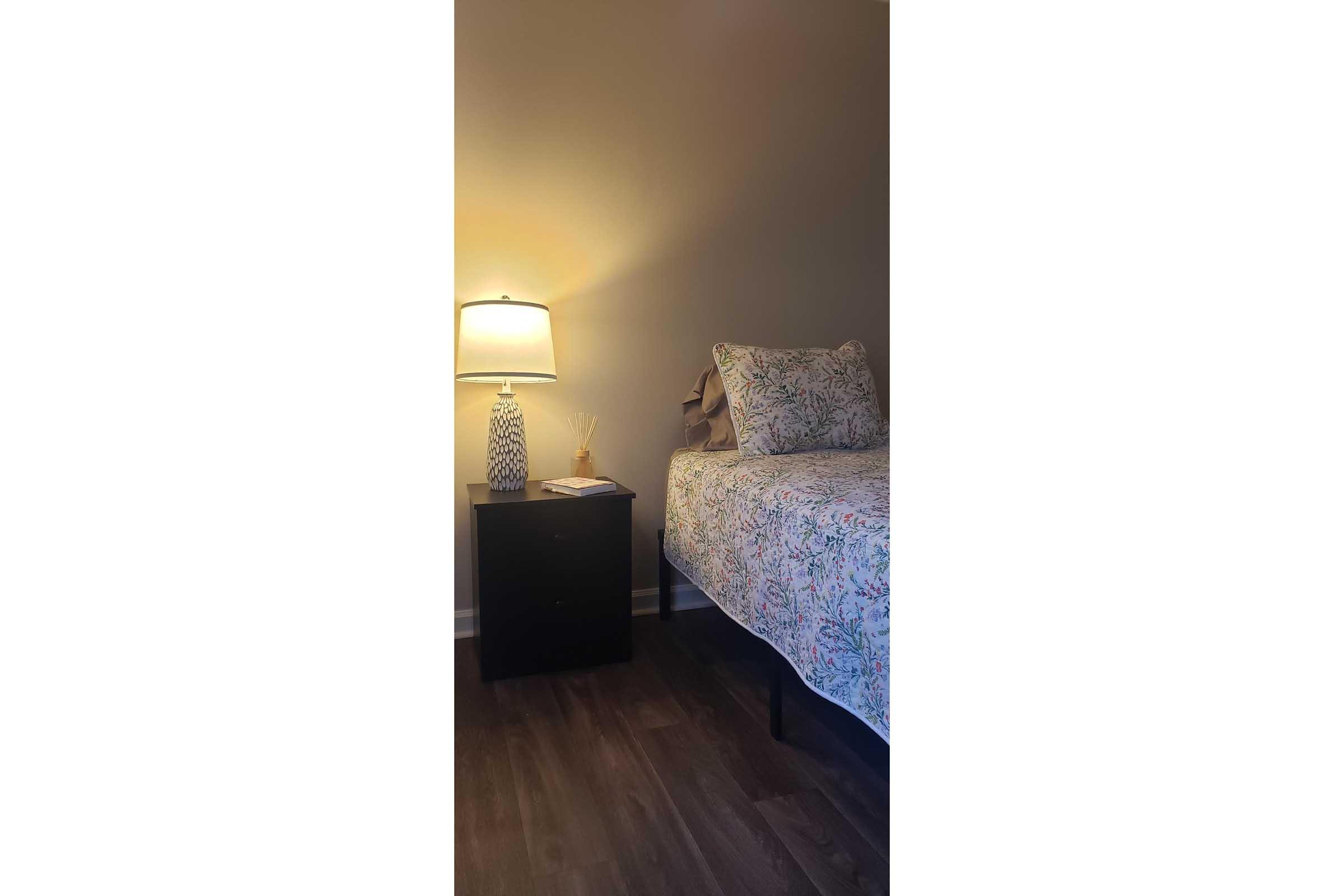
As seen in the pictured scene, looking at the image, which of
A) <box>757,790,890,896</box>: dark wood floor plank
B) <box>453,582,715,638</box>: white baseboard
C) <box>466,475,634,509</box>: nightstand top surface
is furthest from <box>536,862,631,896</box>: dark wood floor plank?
<box>453,582,715,638</box>: white baseboard

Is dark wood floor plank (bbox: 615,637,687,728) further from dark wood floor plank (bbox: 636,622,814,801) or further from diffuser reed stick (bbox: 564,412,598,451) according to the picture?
diffuser reed stick (bbox: 564,412,598,451)

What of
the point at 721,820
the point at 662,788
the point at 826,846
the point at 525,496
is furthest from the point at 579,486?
the point at 826,846

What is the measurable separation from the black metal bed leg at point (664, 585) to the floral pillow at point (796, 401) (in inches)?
23.5

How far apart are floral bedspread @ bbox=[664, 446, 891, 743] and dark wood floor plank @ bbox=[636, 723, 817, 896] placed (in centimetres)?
28

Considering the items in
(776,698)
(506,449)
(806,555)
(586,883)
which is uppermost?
(506,449)

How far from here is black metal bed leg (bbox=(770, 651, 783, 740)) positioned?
1749 mm

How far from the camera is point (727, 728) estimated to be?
5.96ft

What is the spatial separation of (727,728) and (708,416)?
1.23 metres

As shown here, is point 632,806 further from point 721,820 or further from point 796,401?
point 796,401

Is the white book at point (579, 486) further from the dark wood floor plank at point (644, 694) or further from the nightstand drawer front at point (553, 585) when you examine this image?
the dark wood floor plank at point (644, 694)
